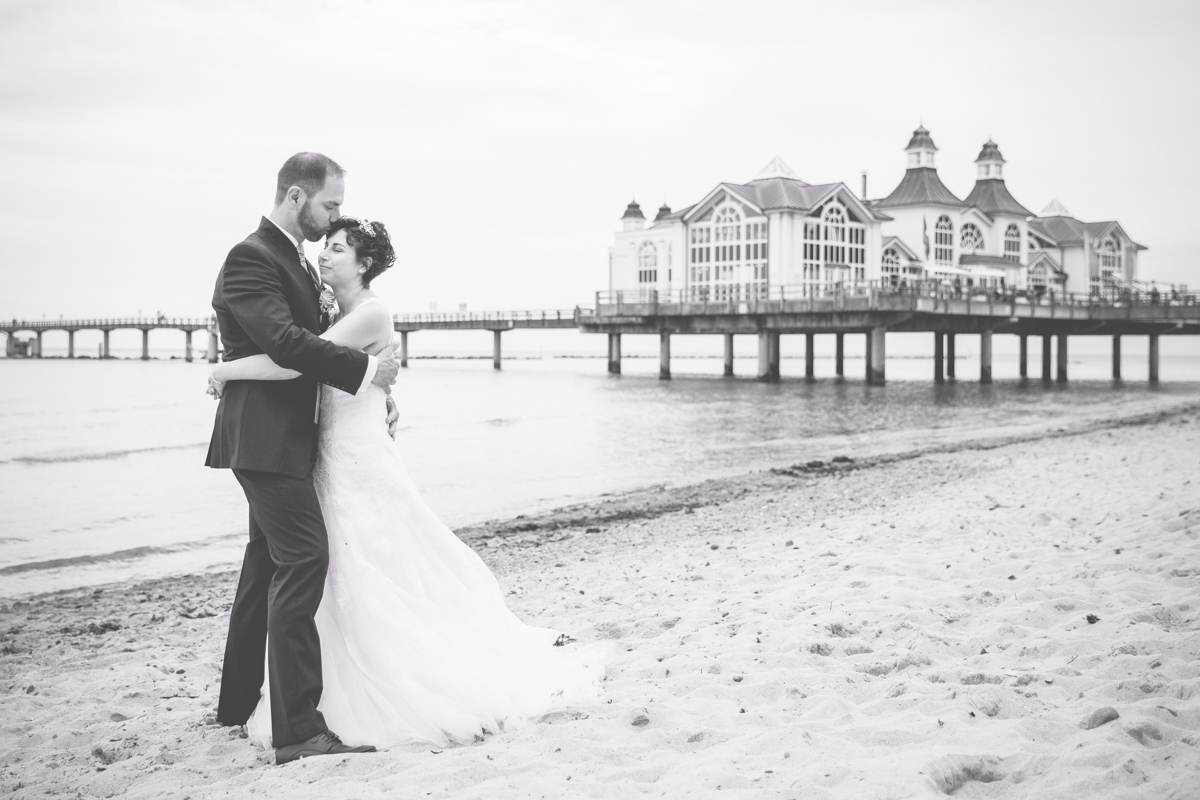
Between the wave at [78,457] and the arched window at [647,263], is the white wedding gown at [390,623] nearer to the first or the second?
the wave at [78,457]

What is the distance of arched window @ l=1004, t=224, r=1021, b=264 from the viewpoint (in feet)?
218

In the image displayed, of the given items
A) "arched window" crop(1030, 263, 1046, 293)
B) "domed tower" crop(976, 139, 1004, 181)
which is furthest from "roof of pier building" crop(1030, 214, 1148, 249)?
"domed tower" crop(976, 139, 1004, 181)

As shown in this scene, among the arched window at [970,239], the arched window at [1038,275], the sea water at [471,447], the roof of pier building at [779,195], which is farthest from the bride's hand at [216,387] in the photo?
the arched window at [1038,275]

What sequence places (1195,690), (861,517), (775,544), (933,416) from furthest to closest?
(933,416) → (861,517) → (775,544) → (1195,690)

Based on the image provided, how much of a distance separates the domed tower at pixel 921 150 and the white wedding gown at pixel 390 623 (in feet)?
215

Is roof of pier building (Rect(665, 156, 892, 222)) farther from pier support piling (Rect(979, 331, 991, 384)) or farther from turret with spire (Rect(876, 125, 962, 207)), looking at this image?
pier support piling (Rect(979, 331, 991, 384))

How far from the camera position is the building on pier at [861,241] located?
52.4 m

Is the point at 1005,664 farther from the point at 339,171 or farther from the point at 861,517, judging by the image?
the point at 861,517

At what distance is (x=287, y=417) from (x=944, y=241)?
64993 millimetres

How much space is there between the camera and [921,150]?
63.6 metres

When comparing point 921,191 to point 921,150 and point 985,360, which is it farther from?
point 985,360

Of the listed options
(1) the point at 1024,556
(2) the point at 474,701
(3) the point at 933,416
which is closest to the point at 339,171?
(2) the point at 474,701

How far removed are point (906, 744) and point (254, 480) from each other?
2.34m

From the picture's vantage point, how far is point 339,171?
354cm
